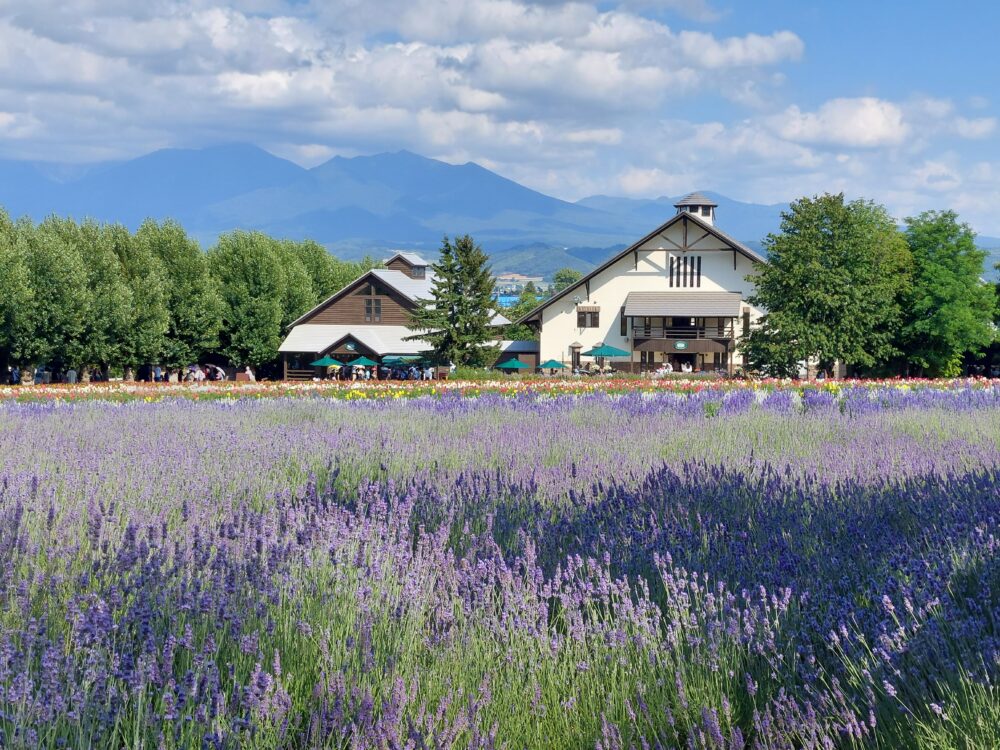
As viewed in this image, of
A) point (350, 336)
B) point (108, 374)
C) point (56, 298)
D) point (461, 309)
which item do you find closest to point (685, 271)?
point (461, 309)

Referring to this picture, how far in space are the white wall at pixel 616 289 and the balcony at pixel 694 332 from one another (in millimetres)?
1614

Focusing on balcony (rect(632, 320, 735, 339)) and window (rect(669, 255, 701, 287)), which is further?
window (rect(669, 255, 701, 287))

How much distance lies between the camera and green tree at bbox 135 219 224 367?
46.2 metres

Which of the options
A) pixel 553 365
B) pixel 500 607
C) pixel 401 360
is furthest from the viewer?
pixel 553 365

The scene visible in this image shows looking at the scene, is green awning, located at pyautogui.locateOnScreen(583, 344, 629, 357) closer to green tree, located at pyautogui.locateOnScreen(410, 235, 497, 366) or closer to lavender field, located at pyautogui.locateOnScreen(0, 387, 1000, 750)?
green tree, located at pyautogui.locateOnScreen(410, 235, 497, 366)

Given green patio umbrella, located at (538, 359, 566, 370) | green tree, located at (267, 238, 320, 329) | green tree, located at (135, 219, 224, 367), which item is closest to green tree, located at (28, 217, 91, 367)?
green tree, located at (135, 219, 224, 367)

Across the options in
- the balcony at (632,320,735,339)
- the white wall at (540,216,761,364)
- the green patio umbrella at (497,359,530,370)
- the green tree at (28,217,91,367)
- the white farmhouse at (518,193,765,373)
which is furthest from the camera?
the white wall at (540,216,761,364)

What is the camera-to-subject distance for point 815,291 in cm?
3378

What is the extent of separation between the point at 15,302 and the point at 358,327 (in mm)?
21286

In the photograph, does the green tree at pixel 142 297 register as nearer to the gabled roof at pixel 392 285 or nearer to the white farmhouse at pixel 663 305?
the gabled roof at pixel 392 285

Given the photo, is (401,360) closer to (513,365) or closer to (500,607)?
(513,365)

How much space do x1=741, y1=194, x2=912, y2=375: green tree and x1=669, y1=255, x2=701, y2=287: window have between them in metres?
17.1

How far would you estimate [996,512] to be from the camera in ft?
16.5

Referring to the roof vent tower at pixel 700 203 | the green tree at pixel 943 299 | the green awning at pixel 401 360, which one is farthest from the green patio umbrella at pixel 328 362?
the roof vent tower at pixel 700 203
